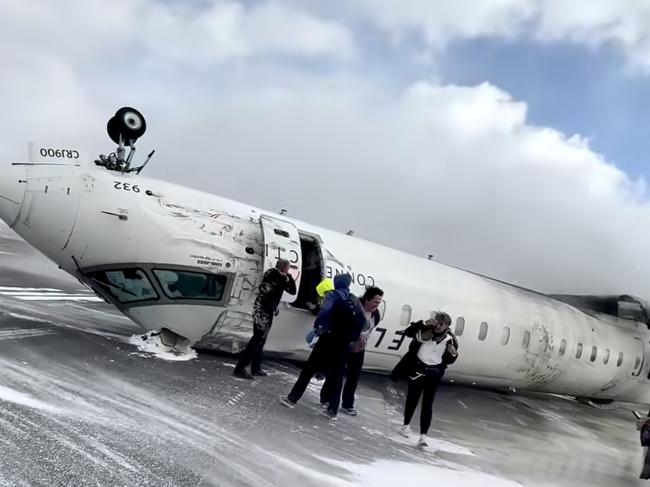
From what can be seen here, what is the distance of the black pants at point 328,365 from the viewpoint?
23.5 feet

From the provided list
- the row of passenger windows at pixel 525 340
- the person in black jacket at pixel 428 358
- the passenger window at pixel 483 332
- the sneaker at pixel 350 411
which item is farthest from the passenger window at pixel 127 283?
the passenger window at pixel 483 332

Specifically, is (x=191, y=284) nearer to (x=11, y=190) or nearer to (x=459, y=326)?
(x=11, y=190)

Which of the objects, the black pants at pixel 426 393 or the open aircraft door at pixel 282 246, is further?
the open aircraft door at pixel 282 246

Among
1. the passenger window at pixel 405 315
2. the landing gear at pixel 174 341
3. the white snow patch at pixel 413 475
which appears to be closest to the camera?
the white snow patch at pixel 413 475

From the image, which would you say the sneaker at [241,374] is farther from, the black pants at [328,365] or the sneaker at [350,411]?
the sneaker at [350,411]

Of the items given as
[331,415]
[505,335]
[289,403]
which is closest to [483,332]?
[505,335]

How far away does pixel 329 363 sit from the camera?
7.28m

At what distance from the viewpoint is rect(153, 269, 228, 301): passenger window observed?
8695mm

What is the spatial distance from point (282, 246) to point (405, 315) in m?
2.95

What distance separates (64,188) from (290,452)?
5.39m

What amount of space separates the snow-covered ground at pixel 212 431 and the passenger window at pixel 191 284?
998mm

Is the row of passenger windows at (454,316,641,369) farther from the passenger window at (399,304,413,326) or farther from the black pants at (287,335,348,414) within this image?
the black pants at (287,335,348,414)

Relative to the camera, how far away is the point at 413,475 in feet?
19.6

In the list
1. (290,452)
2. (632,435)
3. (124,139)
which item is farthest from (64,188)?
(632,435)
